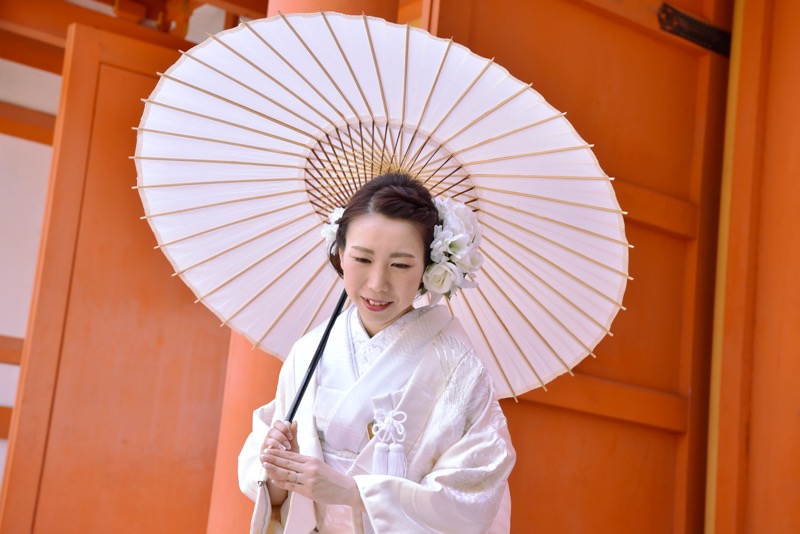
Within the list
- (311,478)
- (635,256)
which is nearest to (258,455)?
(311,478)

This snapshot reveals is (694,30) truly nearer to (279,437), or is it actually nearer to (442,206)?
(442,206)

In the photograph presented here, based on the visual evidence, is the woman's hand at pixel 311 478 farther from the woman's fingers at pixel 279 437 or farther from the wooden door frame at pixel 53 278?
the wooden door frame at pixel 53 278

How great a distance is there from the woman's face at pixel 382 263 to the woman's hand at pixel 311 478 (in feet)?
1.11

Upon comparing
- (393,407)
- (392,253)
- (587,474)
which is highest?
(392,253)

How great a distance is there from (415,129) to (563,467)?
158cm

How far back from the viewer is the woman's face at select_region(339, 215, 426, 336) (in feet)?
6.25

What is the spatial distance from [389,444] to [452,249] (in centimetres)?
40

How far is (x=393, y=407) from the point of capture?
1.89 meters

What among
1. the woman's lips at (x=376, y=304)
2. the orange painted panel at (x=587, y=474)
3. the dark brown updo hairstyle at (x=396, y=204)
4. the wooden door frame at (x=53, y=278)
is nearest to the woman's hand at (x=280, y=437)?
the woman's lips at (x=376, y=304)

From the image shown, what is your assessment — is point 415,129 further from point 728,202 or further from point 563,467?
point 728,202

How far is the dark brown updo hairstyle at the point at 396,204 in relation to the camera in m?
1.93

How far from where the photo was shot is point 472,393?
75.6 inches

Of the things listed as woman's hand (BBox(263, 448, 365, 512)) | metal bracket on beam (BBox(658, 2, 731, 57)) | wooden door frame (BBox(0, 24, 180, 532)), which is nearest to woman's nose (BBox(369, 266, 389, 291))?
woman's hand (BBox(263, 448, 365, 512))

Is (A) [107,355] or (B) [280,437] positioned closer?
(B) [280,437]
